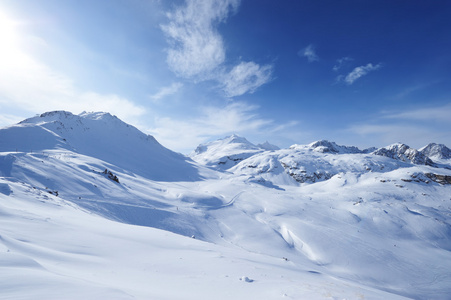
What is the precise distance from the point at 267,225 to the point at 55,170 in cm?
2922

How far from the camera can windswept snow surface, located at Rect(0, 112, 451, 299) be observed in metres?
5.27

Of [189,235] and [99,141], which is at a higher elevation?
Result: [99,141]

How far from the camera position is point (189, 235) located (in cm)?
2467

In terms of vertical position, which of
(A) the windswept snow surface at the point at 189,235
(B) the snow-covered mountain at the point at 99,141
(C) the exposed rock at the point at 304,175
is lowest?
(A) the windswept snow surface at the point at 189,235

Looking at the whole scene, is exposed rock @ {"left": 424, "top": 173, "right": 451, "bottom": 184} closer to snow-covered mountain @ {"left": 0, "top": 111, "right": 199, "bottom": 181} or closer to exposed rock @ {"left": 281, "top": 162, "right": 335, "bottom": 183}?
exposed rock @ {"left": 281, "top": 162, "right": 335, "bottom": 183}

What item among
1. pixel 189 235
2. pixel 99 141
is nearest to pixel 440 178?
pixel 189 235

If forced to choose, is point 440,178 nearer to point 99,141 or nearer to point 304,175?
point 304,175

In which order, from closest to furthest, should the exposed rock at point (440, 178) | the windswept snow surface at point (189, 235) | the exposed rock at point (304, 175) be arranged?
the windswept snow surface at point (189, 235) < the exposed rock at point (440, 178) < the exposed rock at point (304, 175)

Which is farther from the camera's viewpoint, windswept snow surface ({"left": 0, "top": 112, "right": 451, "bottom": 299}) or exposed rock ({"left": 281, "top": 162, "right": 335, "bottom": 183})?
exposed rock ({"left": 281, "top": 162, "right": 335, "bottom": 183})

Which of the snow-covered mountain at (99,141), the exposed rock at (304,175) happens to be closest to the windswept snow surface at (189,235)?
the snow-covered mountain at (99,141)

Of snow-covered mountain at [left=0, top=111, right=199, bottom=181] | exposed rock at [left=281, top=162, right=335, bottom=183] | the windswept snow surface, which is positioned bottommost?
the windswept snow surface

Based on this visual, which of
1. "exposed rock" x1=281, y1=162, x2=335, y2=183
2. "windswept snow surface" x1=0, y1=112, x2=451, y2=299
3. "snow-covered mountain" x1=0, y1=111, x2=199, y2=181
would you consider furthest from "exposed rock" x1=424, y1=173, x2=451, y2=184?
"snow-covered mountain" x1=0, y1=111, x2=199, y2=181

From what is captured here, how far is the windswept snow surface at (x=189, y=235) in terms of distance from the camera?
5266 millimetres

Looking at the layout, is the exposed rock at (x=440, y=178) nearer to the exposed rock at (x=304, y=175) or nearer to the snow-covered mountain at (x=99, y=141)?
the exposed rock at (x=304, y=175)
